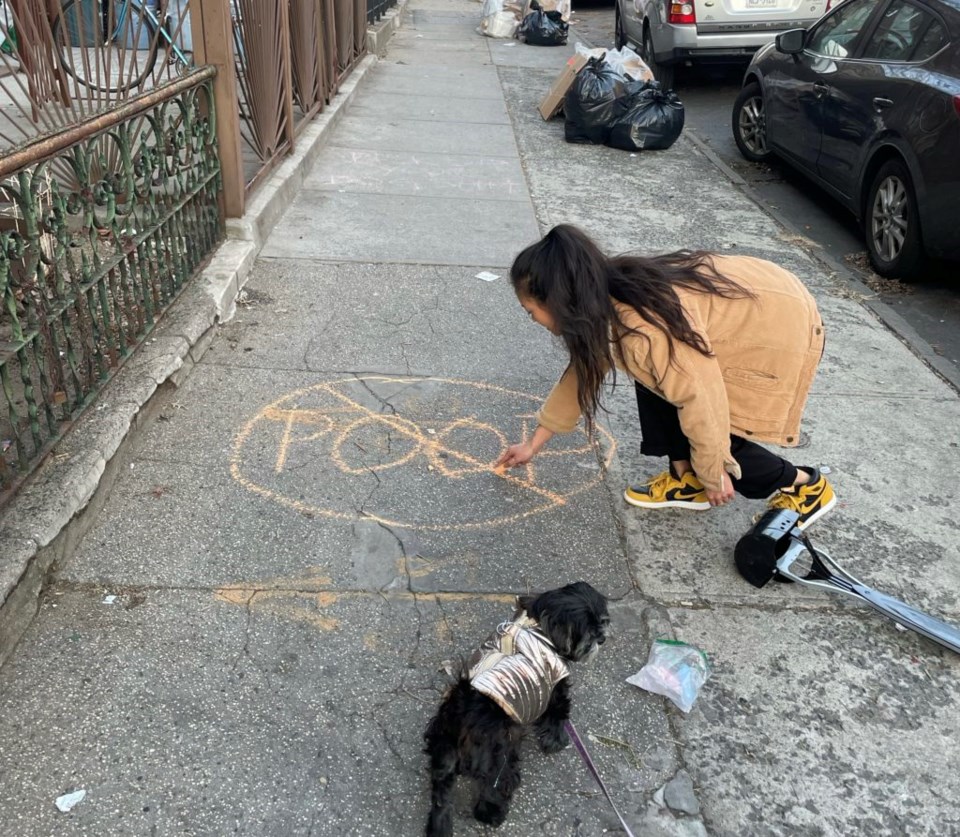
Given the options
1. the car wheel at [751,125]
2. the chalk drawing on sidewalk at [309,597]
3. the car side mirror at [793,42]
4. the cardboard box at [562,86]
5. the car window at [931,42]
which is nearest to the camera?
the chalk drawing on sidewalk at [309,597]

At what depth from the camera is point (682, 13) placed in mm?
9336

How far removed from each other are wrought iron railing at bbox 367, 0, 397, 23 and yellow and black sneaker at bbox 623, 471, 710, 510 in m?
10.4

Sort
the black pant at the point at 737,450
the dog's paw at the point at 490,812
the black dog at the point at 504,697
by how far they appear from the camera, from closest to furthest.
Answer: the black dog at the point at 504,697, the dog's paw at the point at 490,812, the black pant at the point at 737,450

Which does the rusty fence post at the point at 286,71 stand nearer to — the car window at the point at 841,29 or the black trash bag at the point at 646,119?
the black trash bag at the point at 646,119

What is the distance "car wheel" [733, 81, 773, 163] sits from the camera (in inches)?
304

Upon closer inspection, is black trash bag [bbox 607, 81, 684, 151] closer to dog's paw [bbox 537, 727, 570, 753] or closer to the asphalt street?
the asphalt street

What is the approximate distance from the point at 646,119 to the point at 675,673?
6650 mm

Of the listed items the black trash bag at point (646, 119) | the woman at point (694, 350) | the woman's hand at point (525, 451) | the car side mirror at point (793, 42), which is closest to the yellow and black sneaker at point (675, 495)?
the woman at point (694, 350)

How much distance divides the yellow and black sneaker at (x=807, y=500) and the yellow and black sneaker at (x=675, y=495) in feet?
0.85

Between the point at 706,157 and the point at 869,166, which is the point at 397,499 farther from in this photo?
the point at 706,157

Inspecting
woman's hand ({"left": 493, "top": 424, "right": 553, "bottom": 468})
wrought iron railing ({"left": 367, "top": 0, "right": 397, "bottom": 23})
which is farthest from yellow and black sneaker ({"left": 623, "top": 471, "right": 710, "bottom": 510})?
wrought iron railing ({"left": 367, "top": 0, "right": 397, "bottom": 23})

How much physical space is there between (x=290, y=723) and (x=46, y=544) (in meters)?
0.95

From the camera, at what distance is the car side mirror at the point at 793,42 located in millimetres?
6742

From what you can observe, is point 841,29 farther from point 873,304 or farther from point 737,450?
point 737,450
